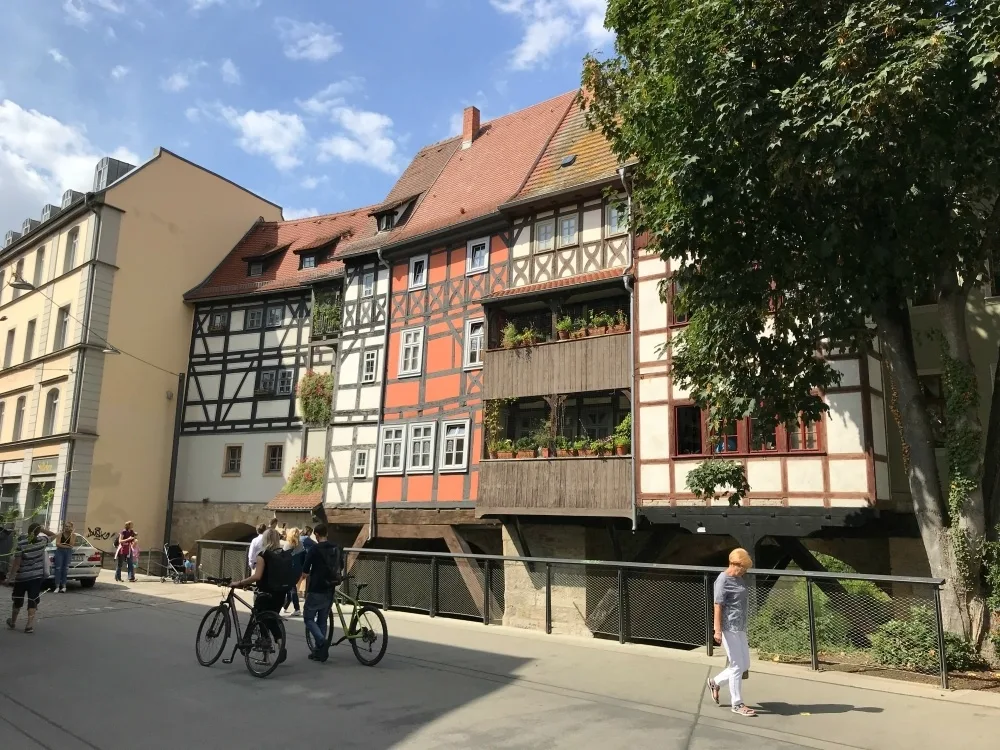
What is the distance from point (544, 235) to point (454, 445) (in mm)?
5756

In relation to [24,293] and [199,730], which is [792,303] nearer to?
[199,730]

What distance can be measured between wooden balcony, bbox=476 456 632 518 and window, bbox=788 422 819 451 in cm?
322

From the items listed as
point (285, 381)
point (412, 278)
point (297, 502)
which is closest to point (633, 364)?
point (412, 278)

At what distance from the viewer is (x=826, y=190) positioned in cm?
980

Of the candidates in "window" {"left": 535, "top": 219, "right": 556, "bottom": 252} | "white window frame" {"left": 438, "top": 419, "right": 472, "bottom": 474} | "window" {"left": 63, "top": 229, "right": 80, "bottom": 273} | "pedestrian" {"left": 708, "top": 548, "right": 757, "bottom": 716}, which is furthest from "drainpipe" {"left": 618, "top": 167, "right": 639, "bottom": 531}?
"window" {"left": 63, "top": 229, "right": 80, "bottom": 273}

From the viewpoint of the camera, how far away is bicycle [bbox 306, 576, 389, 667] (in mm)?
9312

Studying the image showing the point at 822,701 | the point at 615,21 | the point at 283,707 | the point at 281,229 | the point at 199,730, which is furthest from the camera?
the point at 281,229

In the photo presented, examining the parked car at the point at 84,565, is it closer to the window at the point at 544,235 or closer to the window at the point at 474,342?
the window at the point at 474,342

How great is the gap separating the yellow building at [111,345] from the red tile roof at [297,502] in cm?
761

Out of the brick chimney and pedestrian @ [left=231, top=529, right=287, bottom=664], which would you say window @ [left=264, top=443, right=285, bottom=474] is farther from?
pedestrian @ [left=231, top=529, right=287, bottom=664]

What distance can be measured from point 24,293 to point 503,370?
2617 centimetres

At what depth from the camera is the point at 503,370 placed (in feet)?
62.5

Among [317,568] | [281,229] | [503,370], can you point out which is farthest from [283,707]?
[281,229]

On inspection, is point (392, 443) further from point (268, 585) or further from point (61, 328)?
point (61, 328)
